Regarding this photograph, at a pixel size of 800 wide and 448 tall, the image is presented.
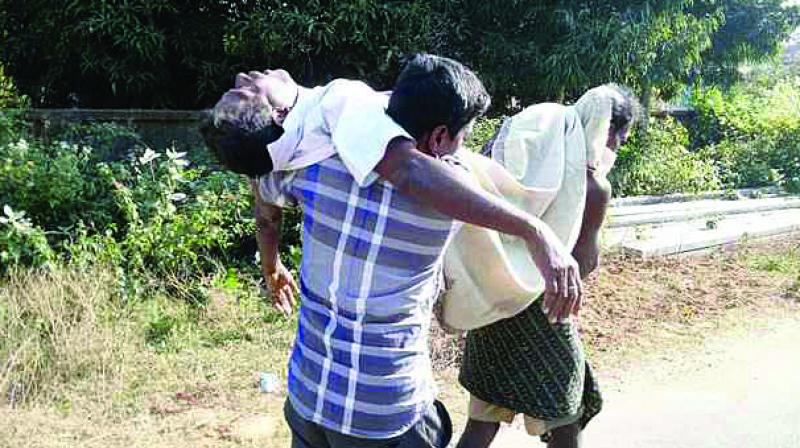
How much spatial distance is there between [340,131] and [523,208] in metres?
0.90

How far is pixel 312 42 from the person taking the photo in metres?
7.05

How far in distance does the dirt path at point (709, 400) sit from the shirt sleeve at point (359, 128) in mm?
2375

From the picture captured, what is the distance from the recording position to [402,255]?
5.78ft

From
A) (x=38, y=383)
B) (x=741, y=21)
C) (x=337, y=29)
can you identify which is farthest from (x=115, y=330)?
(x=741, y=21)

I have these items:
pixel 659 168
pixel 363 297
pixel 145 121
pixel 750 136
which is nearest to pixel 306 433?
pixel 363 297

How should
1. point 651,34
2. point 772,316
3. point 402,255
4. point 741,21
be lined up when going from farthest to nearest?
point 741,21 → point 651,34 → point 772,316 → point 402,255

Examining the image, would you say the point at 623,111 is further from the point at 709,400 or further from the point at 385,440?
the point at 709,400

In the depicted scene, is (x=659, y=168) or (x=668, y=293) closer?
(x=668, y=293)

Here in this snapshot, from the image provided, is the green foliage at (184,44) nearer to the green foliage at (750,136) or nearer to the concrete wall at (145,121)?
the concrete wall at (145,121)

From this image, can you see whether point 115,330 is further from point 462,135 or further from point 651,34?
point 651,34

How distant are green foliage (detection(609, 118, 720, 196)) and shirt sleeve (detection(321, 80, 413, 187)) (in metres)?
7.92

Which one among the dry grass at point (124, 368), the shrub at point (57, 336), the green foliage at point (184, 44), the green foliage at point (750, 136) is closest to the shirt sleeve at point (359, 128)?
the dry grass at point (124, 368)

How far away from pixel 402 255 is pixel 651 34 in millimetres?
6650

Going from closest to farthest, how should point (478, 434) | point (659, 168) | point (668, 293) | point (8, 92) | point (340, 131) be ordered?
point (340, 131) → point (478, 434) → point (668, 293) → point (8, 92) → point (659, 168)
